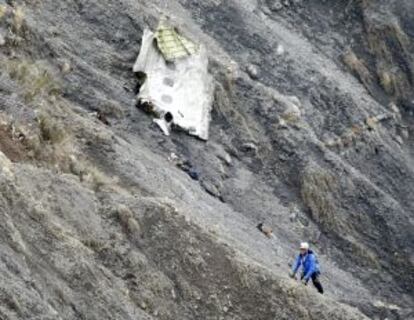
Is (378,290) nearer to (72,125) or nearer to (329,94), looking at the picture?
(329,94)

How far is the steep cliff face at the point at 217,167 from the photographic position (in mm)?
14586

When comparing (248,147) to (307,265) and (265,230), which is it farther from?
(307,265)

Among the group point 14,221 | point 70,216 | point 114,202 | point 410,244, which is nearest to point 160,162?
point 114,202

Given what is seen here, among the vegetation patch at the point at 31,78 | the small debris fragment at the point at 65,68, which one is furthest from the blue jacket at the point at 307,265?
the small debris fragment at the point at 65,68

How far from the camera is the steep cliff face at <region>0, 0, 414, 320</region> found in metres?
14.6

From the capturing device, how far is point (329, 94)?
28625 millimetres

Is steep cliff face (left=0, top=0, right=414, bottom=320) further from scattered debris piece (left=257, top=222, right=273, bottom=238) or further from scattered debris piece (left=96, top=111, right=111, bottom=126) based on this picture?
scattered debris piece (left=257, top=222, right=273, bottom=238)

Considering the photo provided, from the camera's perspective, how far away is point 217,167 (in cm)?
2356

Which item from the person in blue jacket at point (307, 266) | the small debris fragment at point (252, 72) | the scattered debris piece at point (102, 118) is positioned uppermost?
the small debris fragment at point (252, 72)

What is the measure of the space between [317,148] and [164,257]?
11632 mm

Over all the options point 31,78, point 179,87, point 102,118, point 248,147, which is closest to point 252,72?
point 248,147

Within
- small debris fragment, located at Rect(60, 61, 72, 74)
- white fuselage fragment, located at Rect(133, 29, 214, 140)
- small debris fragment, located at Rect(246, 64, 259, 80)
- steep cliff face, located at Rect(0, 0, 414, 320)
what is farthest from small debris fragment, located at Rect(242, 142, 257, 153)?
small debris fragment, located at Rect(60, 61, 72, 74)

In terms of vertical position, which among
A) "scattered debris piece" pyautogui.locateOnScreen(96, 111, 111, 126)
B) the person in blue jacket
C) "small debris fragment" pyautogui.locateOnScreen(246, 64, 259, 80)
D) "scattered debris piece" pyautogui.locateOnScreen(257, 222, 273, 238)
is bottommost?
"scattered debris piece" pyautogui.locateOnScreen(257, 222, 273, 238)

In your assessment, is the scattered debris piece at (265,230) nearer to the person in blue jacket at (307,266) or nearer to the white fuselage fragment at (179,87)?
the white fuselage fragment at (179,87)
